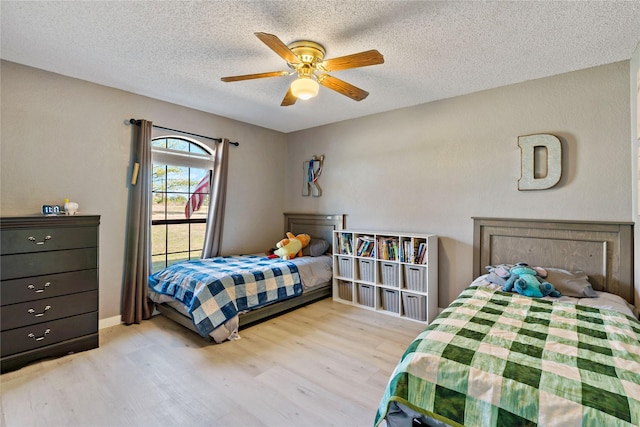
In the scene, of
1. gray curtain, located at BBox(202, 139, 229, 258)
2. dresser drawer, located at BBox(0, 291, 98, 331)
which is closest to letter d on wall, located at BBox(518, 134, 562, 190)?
gray curtain, located at BBox(202, 139, 229, 258)

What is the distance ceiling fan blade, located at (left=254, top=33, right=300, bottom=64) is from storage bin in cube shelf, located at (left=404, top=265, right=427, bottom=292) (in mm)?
2439

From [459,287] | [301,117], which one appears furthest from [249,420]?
[301,117]

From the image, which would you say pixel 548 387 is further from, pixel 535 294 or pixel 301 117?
pixel 301 117

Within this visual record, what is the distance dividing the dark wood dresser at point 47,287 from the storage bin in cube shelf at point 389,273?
2937 millimetres

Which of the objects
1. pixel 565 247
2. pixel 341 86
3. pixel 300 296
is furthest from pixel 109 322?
pixel 565 247

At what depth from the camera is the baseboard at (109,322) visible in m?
3.05

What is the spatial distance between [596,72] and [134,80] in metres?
4.31

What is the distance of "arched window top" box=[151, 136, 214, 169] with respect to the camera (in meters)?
3.52

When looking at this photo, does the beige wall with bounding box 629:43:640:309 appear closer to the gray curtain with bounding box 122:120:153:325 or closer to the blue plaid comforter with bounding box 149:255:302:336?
the blue plaid comforter with bounding box 149:255:302:336

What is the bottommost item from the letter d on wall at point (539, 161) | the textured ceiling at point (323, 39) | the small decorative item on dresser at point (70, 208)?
the small decorative item on dresser at point (70, 208)

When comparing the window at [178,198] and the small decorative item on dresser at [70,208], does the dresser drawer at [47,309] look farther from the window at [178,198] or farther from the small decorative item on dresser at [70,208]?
the window at [178,198]

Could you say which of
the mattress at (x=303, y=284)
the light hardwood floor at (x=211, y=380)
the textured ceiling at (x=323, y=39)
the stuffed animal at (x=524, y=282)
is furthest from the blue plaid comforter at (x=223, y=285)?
the stuffed animal at (x=524, y=282)

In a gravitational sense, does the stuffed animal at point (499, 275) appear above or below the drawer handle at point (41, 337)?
above

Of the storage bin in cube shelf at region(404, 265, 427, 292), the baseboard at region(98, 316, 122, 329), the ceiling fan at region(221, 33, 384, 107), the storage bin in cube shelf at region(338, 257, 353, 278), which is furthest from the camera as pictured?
the storage bin in cube shelf at region(338, 257, 353, 278)
